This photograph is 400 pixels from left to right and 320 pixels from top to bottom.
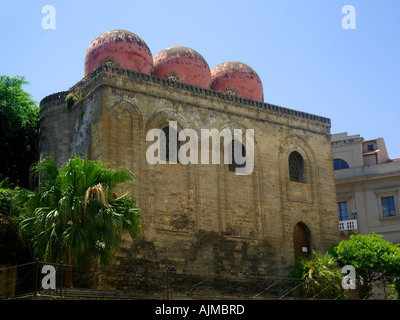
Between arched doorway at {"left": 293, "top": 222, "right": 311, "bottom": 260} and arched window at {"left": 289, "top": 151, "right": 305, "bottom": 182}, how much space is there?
1929 mm

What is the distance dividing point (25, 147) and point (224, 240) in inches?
351

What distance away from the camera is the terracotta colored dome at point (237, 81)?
2512 centimetres

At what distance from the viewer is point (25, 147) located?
24.7 meters

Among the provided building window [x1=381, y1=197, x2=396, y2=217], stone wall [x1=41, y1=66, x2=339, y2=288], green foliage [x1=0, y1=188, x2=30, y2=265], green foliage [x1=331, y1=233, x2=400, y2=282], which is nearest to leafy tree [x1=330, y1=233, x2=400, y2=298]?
green foliage [x1=331, y1=233, x2=400, y2=282]

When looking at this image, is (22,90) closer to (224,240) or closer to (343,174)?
(224,240)

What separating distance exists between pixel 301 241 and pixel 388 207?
34.2 feet

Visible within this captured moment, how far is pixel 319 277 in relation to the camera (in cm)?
2095

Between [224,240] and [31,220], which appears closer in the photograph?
[31,220]

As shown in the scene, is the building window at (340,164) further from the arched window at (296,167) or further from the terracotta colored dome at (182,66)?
the terracotta colored dome at (182,66)

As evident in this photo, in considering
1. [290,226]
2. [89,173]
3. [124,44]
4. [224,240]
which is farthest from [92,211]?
[290,226]

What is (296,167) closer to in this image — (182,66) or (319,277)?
(319,277)

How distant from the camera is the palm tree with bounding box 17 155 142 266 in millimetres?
15281

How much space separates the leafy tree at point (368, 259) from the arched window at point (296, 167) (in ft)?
11.6
